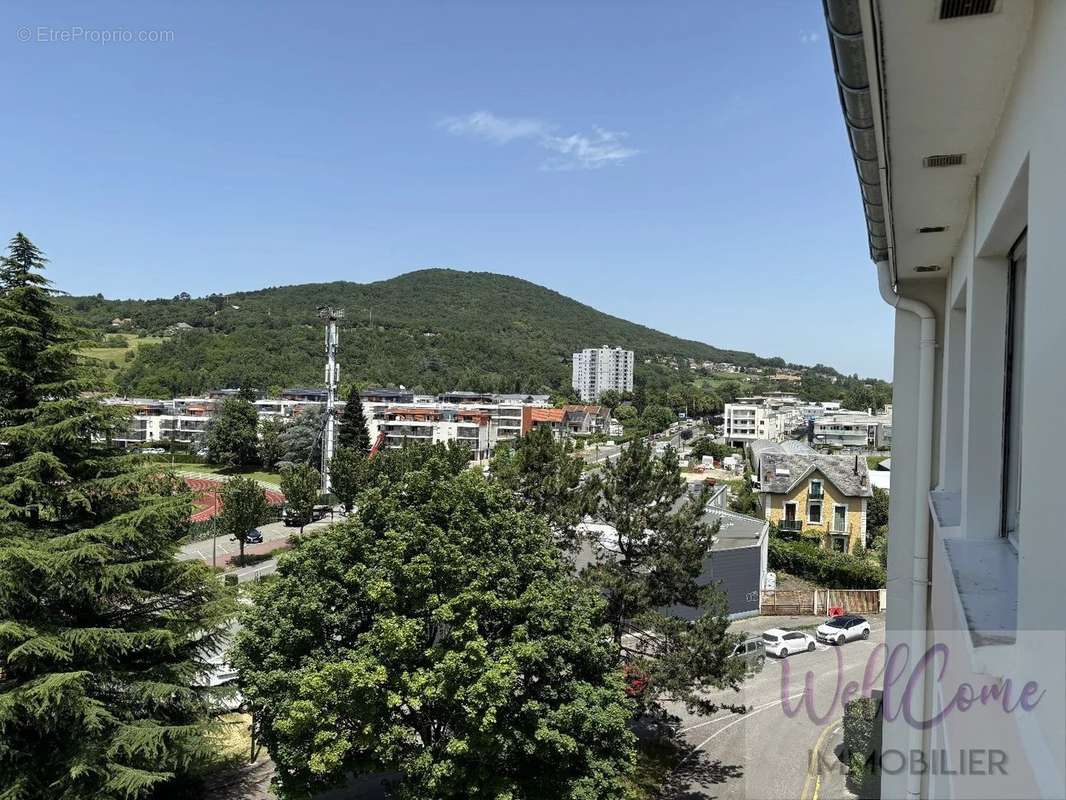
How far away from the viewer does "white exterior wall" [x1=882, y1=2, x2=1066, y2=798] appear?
126 cm

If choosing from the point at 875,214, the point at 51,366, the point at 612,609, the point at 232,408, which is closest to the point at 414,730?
the point at 612,609

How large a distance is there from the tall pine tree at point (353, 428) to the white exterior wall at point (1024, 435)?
44.7 meters

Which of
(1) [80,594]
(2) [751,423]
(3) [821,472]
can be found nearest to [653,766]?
(1) [80,594]

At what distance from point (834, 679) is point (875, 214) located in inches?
628

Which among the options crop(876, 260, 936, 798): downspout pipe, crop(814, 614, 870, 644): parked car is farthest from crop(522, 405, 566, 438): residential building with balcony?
crop(876, 260, 936, 798): downspout pipe

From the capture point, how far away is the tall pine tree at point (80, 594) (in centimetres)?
840

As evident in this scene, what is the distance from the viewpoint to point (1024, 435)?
158 cm

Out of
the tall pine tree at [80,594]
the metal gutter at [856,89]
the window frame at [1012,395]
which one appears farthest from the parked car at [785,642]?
the metal gutter at [856,89]

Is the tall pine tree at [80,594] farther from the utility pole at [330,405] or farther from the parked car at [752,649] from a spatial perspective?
the utility pole at [330,405]

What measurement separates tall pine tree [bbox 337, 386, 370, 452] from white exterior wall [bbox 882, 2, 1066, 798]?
4472 cm

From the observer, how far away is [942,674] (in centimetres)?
280

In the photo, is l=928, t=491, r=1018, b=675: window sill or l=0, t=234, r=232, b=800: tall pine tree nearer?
l=928, t=491, r=1018, b=675: window sill

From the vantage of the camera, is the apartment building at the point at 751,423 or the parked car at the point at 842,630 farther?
the apartment building at the point at 751,423

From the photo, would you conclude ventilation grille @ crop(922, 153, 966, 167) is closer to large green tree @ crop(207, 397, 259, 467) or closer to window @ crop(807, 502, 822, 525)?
window @ crop(807, 502, 822, 525)
